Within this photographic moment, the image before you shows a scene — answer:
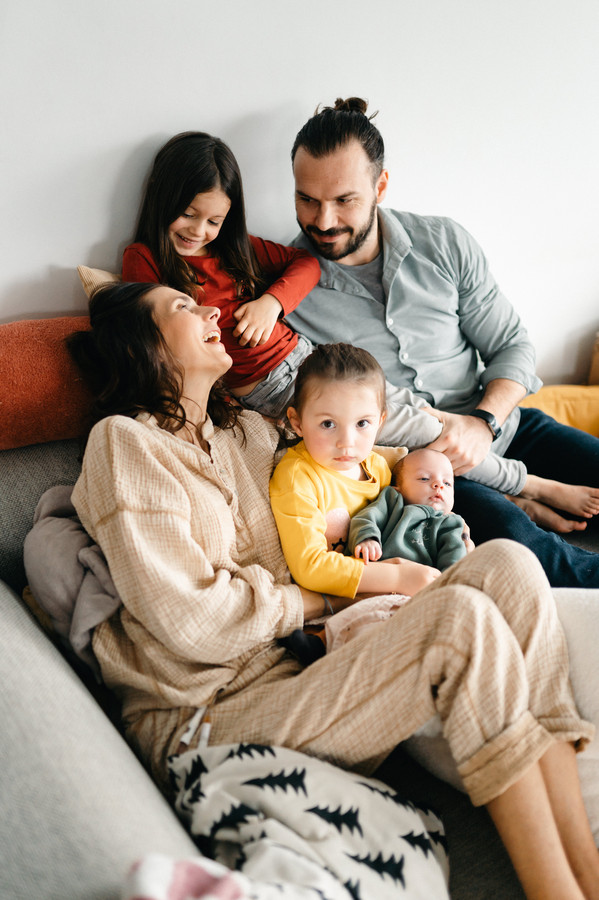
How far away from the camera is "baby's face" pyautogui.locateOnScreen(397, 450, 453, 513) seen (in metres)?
1.60

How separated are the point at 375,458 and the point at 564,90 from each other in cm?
154

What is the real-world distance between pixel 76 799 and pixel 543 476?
169 cm

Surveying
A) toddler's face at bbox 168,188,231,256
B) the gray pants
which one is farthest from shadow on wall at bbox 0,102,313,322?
the gray pants

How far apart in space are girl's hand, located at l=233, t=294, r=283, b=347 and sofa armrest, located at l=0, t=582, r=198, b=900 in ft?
2.96

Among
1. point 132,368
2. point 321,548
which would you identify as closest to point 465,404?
point 321,548

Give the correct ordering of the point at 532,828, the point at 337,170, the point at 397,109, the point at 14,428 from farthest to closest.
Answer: the point at 397,109, the point at 337,170, the point at 14,428, the point at 532,828

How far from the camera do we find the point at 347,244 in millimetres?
1893

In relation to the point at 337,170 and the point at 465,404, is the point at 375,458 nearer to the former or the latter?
the point at 465,404

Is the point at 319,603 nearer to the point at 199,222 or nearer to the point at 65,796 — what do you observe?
the point at 65,796

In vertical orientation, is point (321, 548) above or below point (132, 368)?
below

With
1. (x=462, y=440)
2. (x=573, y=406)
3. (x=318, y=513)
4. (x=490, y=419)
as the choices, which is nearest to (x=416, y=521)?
(x=318, y=513)

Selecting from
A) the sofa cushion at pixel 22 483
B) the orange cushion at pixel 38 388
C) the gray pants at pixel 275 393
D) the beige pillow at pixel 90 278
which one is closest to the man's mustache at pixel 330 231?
the gray pants at pixel 275 393

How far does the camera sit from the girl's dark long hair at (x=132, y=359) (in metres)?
1.40

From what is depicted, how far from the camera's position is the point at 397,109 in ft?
6.59
